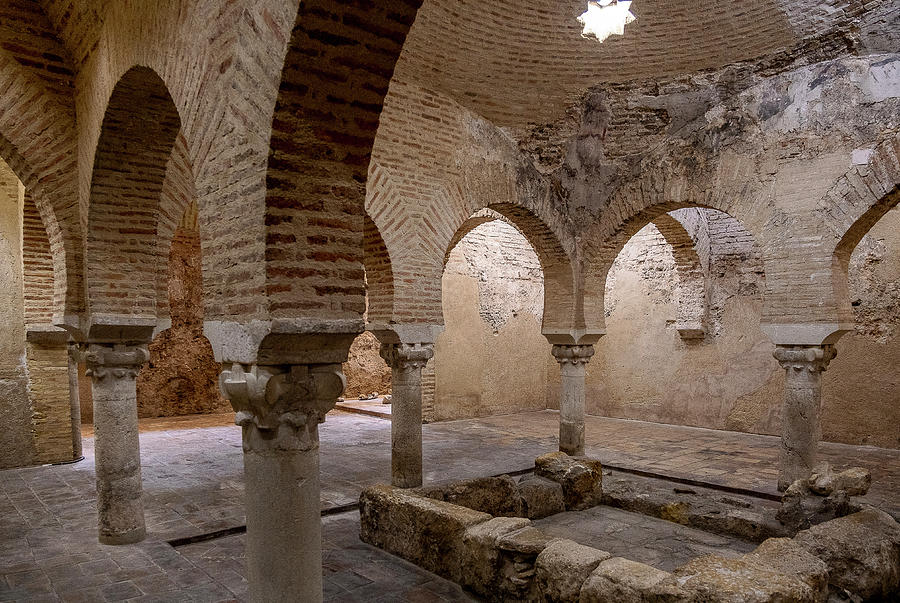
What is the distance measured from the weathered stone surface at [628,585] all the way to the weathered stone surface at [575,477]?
2696 millimetres

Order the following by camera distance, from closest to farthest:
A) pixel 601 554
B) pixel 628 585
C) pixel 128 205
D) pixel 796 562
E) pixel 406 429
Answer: pixel 628 585
pixel 796 562
pixel 601 554
pixel 128 205
pixel 406 429

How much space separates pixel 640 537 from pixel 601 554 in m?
2.07

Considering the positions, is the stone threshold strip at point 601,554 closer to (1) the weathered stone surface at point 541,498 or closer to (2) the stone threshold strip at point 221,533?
(1) the weathered stone surface at point 541,498

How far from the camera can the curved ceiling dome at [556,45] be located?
22.9 feet

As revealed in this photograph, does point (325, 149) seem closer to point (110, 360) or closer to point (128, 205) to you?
point (128, 205)

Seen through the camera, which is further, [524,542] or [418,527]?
[418,527]

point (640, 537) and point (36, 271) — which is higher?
point (36, 271)

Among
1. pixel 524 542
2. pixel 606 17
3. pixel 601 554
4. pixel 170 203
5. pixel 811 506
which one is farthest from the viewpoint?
pixel 606 17

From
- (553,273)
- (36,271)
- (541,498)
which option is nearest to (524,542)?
(541,498)

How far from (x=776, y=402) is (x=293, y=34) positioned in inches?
400

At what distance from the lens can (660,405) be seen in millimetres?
11852

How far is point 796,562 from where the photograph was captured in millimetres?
3643

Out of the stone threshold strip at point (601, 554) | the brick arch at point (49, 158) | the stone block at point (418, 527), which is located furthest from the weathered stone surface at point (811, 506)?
the brick arch at point (49, 158)

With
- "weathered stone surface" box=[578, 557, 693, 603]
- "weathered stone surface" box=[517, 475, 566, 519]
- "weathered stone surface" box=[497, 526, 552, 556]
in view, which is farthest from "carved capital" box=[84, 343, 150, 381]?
"weathered stone surface" box=[578, 557, 693, 603]
